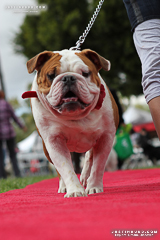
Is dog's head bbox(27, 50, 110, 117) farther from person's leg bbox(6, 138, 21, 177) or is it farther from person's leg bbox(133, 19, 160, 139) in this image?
person's leg bbox(6, 138, 21, 177)

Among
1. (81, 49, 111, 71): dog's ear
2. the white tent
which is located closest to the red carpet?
(81, 49, 111, 71): dog's ear

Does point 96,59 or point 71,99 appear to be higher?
point 96,59

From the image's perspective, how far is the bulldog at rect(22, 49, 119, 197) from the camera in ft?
8.77

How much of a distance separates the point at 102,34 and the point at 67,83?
13.1 meters

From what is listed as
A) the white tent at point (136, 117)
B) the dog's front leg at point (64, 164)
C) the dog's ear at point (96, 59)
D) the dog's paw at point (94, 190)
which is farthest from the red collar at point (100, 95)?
the white tent at point (136, 117)

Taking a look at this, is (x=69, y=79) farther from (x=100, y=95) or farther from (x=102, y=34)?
(x=102, y=34)

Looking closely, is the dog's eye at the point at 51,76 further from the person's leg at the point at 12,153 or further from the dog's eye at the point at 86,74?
the person's leg at the point at 12,153

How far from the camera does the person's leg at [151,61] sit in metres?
2.97

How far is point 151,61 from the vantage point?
3.03m

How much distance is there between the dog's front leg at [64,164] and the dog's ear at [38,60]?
582 millimetres

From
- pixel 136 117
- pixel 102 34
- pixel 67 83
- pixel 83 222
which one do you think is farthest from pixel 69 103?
pixel 136 117

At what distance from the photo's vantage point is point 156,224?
138cm

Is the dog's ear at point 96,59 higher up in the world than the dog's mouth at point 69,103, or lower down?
higher up

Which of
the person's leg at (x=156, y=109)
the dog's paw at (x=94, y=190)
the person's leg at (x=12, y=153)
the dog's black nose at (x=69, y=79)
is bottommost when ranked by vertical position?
the person's leg at (x=12, y=153)
